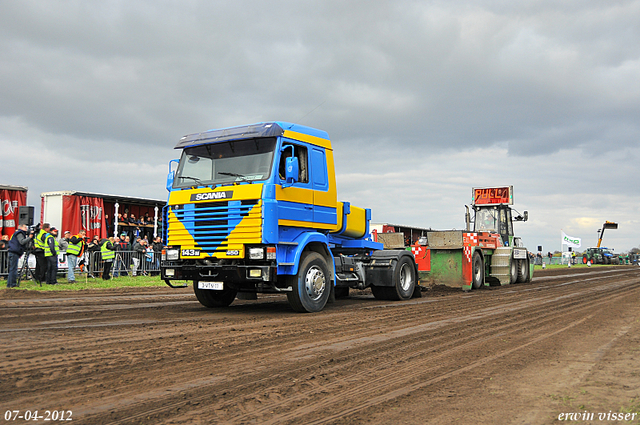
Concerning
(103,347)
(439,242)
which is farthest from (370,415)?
(439,242)

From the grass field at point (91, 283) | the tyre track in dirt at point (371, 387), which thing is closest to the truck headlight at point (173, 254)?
the grass field at point (91, 283)

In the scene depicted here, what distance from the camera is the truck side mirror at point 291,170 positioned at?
29.2 ft

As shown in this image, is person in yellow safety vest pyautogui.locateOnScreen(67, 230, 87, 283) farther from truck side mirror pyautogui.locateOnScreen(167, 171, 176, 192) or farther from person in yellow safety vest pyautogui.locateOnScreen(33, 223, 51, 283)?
truck side mirror pyautogui.locateOnScreen(167, 171, 176, 192)

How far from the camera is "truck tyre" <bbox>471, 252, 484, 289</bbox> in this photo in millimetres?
17125

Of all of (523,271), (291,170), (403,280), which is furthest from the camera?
(523,271)

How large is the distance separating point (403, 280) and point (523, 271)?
11341 mm

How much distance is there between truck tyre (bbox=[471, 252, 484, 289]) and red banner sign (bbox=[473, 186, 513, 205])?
205 inches

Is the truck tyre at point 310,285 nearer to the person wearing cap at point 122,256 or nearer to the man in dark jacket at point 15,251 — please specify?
the man in dark jacket at point 15,251

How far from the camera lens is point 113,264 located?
64.1 feet

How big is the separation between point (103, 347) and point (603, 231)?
72241mm

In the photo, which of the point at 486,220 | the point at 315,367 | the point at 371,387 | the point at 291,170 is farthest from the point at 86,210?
the point at 371,387

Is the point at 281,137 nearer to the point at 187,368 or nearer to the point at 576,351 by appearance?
the point at 187,368

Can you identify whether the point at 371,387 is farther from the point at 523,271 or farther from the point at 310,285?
the point at 523,271

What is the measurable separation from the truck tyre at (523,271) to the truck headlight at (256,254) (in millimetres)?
16340
